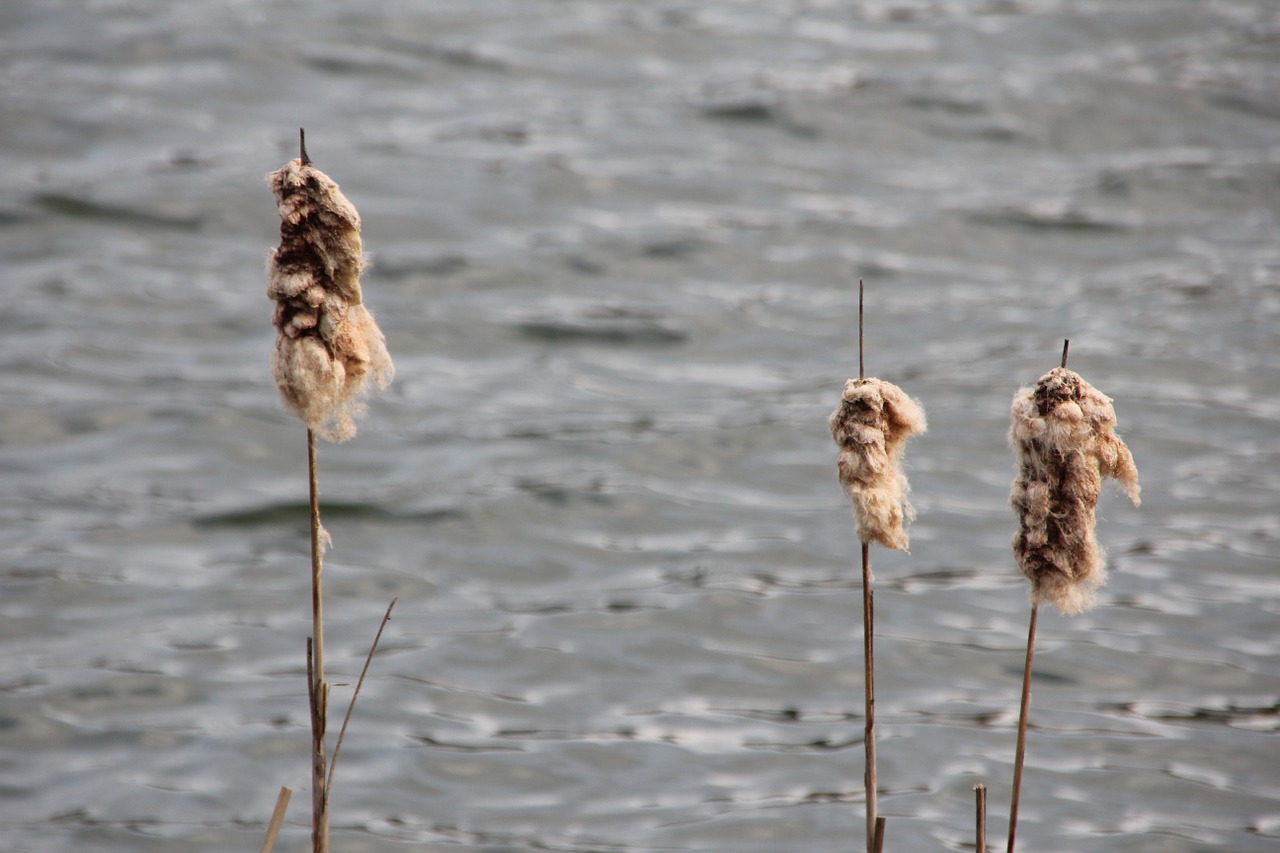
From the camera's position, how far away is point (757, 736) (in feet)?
13.7

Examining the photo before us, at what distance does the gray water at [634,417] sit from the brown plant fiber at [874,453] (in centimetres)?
194

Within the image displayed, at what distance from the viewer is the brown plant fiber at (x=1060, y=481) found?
75.8 inches

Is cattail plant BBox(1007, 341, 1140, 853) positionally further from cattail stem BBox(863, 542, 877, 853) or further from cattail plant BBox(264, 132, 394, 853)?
cattail plant BBox(264, 132, 394, 853)

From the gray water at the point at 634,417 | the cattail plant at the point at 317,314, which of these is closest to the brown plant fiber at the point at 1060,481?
the cattail plant at the point at 317,314

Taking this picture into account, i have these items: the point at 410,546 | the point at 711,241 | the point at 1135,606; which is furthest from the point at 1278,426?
the point at 410,546

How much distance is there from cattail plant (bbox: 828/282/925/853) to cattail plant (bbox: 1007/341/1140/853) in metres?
0.16

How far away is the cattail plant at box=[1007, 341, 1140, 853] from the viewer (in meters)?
1.92

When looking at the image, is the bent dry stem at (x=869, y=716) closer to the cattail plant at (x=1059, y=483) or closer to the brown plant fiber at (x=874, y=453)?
the brown plant fiber at (x=874, y=453)

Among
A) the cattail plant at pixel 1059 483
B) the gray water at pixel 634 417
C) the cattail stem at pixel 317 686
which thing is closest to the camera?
the cattail stem at pixel 317 686

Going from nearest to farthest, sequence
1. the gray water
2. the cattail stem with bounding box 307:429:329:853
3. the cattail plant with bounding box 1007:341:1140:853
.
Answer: the cattail stem with bounding box 307:429:329:853 → the cattail plant with bounding box 1007:341:1140:853 → the gray water

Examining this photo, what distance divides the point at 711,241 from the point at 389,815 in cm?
508

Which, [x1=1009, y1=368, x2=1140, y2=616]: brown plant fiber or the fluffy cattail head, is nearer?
the fluffy cattail head

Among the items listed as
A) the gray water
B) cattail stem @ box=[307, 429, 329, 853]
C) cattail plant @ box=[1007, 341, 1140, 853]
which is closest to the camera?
cattail stem @ box=[307, 429, 329, 853]

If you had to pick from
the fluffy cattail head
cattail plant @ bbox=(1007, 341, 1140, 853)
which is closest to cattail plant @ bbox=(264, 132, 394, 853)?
the fluffy cattail head
